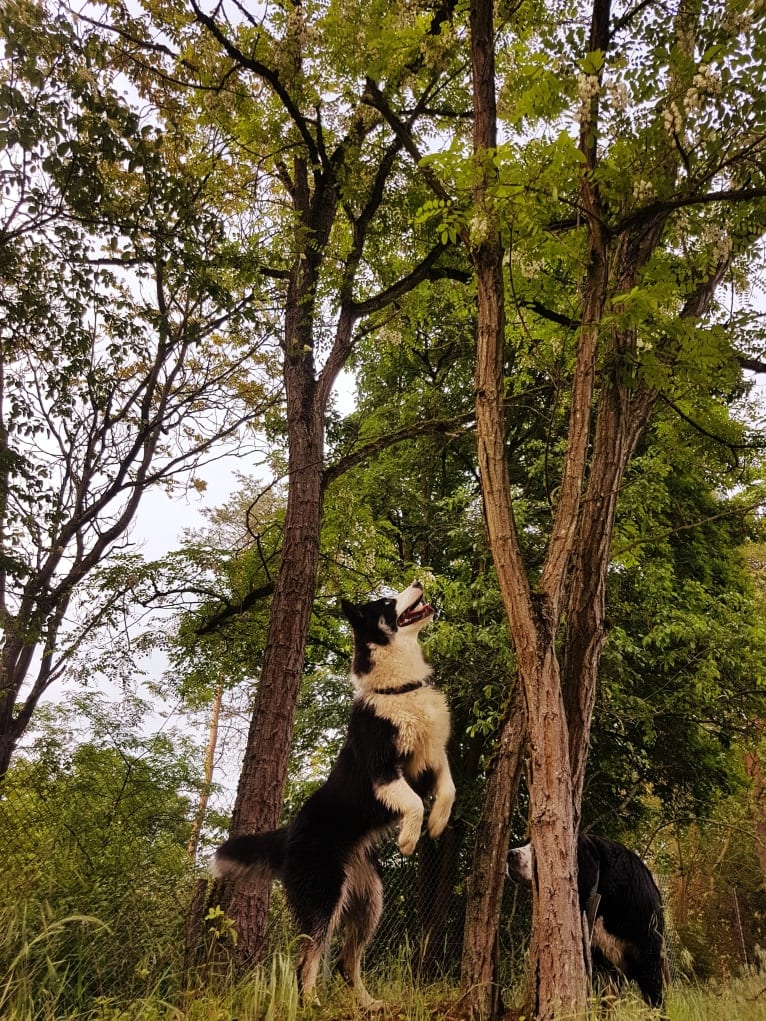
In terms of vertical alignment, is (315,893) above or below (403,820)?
below

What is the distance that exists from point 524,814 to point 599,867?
187 inches

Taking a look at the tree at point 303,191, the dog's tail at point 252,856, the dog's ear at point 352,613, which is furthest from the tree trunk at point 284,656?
the dog's ear at point 352,613

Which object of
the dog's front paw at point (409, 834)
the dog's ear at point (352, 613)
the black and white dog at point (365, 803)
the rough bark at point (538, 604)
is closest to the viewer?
the rough bark at point (538, 604)

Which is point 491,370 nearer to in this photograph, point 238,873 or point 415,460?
point 238,873

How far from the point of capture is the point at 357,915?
3209mm

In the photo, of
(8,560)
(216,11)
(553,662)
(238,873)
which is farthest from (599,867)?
(216,11)

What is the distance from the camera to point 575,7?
15.8 feet

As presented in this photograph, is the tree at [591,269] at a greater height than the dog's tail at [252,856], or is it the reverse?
the tree at [591,269]

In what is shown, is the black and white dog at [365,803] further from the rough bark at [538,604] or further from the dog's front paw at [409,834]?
the rough bark at [538,604]

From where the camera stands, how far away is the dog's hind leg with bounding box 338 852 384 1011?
316 cm

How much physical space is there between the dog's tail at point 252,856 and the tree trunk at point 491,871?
35.5 inches

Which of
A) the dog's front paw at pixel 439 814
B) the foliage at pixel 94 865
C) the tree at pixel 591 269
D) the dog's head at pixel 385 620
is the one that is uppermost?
the tree at pixel 591 269

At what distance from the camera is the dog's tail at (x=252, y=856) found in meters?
3.23

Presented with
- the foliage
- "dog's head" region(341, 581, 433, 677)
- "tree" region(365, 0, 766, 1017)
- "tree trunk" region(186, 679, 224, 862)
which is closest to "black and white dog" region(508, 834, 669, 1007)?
"tree" region(365, 0, 766, 1017)
